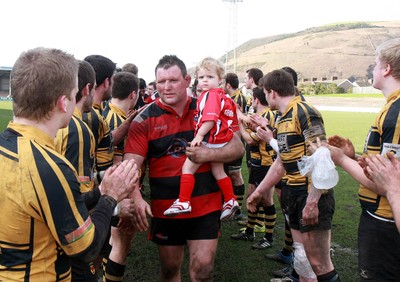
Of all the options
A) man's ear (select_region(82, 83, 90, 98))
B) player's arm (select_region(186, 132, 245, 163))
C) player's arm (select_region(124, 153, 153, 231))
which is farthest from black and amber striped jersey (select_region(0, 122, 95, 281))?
player's arm (select_region(186, 132, 245, 163))

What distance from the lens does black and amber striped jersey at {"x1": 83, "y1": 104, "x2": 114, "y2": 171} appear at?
3.37 m

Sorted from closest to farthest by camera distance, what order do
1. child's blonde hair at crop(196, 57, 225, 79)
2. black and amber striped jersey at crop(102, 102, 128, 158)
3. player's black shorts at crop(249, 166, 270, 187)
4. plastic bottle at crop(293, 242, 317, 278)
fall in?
plastic bottle at crop(293, 242, 317, 278), child's blonde hair at crop(196, 57, 225, 79), black and amber striped jersey at crop(102, 102, 128, 158), player's black shorts at crop(249, 166, 270, 187)

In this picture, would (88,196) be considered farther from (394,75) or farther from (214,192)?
(394,75)

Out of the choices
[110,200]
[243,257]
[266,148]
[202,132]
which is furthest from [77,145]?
[266,148]

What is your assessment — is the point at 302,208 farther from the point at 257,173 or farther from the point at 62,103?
the point at 62,103

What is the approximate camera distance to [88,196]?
2.64 meters

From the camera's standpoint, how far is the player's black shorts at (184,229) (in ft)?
11.3

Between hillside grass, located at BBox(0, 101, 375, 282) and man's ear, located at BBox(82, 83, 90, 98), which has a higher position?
man's ear, located at BBox(82, 83, 90, 98)

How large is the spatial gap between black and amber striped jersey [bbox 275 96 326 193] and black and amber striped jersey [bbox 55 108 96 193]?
2041 mm

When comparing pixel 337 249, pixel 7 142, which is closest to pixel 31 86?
pixel 7 142

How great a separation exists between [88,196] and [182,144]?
1194mm

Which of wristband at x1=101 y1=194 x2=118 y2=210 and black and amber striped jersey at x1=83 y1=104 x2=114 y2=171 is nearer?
wristband at x1=101 y1=194 x2=118 y2=210

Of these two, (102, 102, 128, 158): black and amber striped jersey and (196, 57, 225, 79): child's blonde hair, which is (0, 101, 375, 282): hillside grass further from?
(196, 57, 225, 79): child's blonde hair

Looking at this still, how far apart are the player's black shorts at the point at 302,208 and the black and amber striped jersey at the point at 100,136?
200 centimetres
